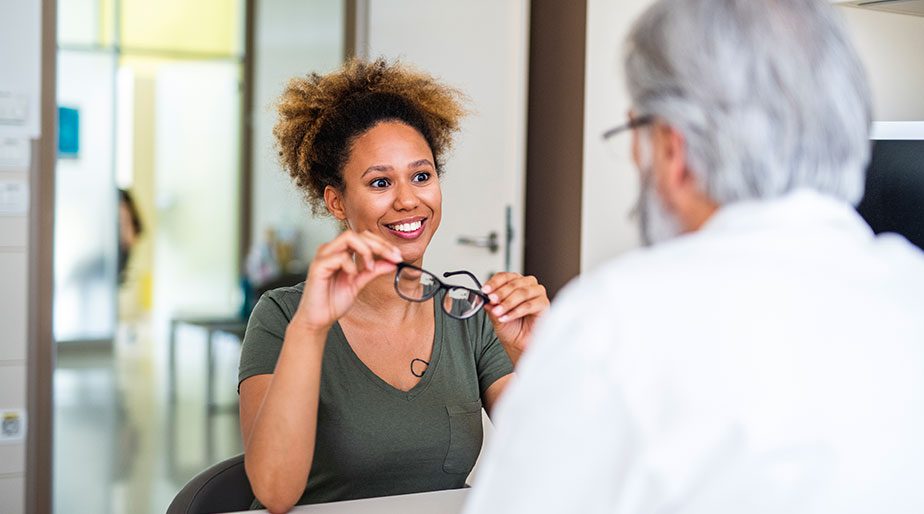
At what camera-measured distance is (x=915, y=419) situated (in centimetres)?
85

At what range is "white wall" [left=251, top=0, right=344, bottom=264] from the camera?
595 cm

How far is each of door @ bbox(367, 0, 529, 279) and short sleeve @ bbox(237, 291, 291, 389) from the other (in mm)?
1965

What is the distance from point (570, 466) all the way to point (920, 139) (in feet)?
4.78

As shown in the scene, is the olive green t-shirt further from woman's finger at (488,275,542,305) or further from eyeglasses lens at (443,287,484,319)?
woman's finger at (488,275,542,305)

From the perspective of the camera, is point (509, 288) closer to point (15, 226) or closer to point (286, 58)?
point (15, 226)

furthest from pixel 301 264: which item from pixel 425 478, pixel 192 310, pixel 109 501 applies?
pixel 425 478

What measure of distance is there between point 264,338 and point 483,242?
2.11 m

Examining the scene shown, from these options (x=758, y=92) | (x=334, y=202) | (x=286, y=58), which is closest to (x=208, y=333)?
(x=286, y=58)

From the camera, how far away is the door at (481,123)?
3.78 metres

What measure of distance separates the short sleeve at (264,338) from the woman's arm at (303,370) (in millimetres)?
208

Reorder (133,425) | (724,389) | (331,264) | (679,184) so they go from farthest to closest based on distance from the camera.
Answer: (133,425) → (331,264) → (679,184) → (724,389)

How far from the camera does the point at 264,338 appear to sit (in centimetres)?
175

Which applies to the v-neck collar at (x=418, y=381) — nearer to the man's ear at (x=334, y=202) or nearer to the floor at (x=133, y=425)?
the man's ear at (x=334, y=202)

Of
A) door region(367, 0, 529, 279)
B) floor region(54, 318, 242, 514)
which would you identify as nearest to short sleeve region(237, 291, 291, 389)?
floor region(54, 318, 242, 514)
